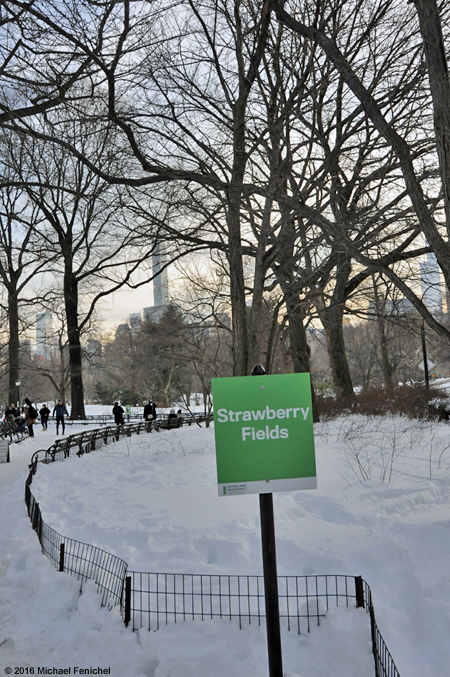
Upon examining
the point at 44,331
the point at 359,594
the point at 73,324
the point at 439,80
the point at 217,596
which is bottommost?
the point at 217,596

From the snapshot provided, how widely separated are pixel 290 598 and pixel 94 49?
927 cm

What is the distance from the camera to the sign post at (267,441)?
12.3ft

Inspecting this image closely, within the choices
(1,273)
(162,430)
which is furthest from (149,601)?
(1,273)

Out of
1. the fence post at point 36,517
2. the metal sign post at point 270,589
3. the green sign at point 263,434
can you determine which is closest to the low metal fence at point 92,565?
the fence post at point 36,517

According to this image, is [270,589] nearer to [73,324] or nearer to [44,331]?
[73,324]

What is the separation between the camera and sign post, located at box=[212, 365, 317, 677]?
375 cm

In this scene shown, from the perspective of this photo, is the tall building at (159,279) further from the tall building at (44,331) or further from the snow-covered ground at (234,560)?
the snow-covered ground at (234,560)

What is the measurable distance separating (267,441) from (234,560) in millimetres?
3167

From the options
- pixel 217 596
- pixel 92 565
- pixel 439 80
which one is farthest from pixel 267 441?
pixel 439 80

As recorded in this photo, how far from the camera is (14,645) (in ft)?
16.4

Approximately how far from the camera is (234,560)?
6.31 metres

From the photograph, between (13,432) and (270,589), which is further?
(13,432)

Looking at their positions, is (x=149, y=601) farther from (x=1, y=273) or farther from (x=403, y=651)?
(x=1, y=273)

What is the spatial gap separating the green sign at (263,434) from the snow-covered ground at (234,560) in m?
1.73
